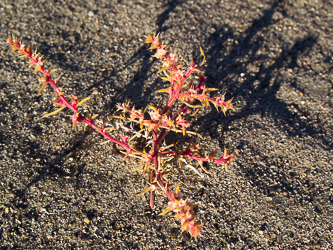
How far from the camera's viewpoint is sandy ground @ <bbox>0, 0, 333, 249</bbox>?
197 centimetres

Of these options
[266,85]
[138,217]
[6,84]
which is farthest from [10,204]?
[266,85]

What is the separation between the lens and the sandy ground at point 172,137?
197 cm

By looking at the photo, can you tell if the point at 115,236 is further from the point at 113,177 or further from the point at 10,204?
the point at 10,204

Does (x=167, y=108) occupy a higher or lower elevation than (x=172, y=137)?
higher

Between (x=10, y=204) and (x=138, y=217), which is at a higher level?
(x=138, y=217)

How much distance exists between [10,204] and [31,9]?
218cm

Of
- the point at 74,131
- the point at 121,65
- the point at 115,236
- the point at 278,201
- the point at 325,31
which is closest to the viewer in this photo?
the point at 115,236

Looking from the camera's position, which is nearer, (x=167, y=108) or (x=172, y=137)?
(x=167, y=108)

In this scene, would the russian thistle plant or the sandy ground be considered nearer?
the russian thistle plant

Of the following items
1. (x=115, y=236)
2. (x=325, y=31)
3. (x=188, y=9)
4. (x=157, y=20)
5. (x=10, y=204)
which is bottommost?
(x=10, y=204)

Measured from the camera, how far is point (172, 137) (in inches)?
91.1

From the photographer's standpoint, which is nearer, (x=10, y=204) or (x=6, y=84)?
(x=10, y=204)

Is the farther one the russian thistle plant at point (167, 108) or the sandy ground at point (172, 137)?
the sandy ground at point (172, 137)

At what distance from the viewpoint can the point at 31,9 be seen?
9.62 ft
